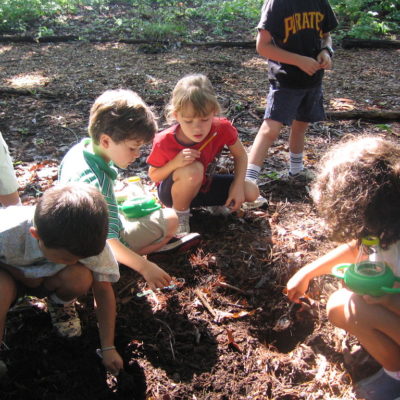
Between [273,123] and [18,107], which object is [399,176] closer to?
[273,123]

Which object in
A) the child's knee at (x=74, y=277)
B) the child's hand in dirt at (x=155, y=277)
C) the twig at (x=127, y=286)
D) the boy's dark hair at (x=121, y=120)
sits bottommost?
the twig at (x=127, y=286)

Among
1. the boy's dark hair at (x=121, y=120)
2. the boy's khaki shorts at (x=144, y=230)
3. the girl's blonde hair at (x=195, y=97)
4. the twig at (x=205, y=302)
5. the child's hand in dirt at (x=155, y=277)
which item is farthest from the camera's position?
the boy's khaki shorts at (x=144, y=230)

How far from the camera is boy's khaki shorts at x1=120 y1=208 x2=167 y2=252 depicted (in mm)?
2816

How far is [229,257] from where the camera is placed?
2949 millimetres

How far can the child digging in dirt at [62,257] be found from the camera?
1.81 metres

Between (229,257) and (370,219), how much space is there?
4.38ft

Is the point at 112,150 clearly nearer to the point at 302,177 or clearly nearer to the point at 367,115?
the point at 302,177

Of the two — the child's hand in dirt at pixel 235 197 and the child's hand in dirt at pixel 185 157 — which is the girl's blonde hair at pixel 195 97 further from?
the child's hand in dirt at pixel 235 197

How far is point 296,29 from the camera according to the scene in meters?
3.37

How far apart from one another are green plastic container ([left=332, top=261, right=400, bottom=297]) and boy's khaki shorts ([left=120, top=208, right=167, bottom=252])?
4.37ft

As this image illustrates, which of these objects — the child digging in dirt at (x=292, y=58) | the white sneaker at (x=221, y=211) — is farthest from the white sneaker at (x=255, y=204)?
the white sneaker at (x=221, y=211)

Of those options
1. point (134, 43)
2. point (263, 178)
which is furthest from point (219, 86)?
point (134, 43)

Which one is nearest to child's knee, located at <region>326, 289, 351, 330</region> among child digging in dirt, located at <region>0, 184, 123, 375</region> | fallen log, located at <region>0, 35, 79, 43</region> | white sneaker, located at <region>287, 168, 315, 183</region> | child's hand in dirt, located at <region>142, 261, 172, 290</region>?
child's hand in dirt, located at <region>142, 261, 172, 290</region>

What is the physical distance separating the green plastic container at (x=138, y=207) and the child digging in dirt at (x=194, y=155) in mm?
212
